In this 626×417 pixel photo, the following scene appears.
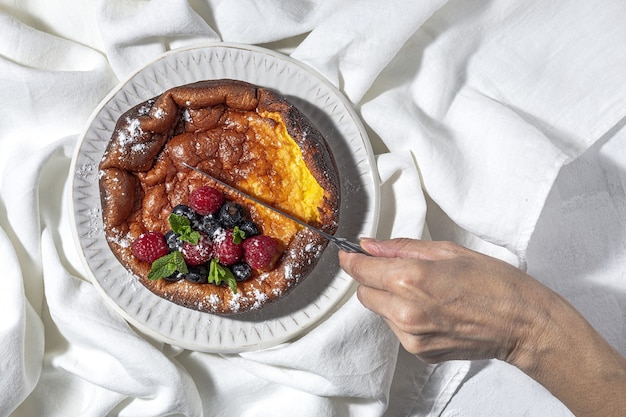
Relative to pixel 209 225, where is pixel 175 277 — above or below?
below

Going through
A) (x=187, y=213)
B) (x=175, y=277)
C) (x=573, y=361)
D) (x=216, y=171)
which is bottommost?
(x=573, y=361)

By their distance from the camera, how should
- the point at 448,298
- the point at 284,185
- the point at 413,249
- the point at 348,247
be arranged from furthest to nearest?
the point at 284,185, the point at 348,247, the point at 413,249, the point at 448,298

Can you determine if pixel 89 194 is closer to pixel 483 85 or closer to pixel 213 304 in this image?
pixel 213 304

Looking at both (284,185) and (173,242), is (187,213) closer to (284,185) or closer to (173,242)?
(173,242)

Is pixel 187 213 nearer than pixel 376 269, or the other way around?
pixel 376 269

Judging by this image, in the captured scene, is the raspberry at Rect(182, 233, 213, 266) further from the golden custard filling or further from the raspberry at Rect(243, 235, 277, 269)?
the golden custard filling

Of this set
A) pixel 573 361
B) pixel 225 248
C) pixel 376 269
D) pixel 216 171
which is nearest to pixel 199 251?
pixel 225 248

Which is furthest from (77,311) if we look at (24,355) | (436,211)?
(436,211)
